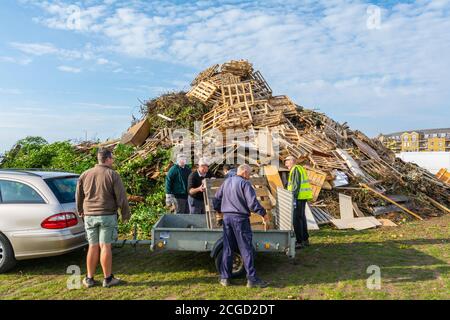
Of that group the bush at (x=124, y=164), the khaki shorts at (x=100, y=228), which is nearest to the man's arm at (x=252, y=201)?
the khaki shorts at (x=100, y=228)

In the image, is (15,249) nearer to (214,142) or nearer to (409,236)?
(214,142)

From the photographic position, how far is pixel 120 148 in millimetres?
13133

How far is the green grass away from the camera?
5078mm

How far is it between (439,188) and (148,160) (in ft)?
34.8

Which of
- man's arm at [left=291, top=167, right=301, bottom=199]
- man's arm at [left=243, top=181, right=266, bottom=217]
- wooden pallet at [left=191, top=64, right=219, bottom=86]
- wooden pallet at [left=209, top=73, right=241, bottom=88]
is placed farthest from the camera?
wooden pallet at [left=191, top=64, right=219, bottom=86]

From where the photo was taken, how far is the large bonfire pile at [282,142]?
11086 mm

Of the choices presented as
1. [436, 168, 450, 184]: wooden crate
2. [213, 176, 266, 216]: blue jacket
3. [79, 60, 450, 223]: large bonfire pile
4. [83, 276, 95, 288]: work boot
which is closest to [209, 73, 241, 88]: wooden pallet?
[79, 60, 450, 223]: large bonfire pile

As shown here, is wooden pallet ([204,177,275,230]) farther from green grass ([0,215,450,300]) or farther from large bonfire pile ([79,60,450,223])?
large bonfire pile ([79,60,450,223])

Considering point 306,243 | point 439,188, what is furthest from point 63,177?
point 439,188

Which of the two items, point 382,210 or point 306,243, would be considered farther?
point 382,210

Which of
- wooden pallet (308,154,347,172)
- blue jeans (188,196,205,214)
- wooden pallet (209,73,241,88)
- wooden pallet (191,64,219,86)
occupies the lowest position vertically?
blue jeans (188,196,205,214)

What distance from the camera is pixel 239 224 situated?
17.2ft

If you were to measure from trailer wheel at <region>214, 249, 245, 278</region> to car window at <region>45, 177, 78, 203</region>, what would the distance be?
103 inches

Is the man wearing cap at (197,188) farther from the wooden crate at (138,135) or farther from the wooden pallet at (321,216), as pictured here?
the wooden crate at (138,135)
